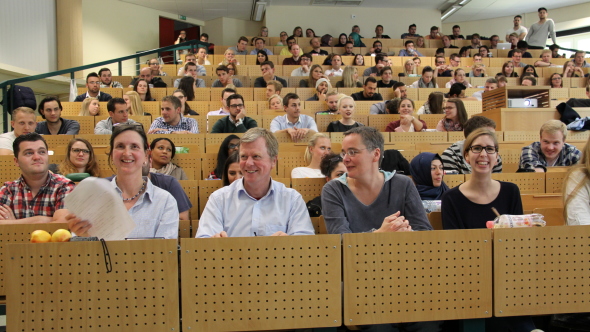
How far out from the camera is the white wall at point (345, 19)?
1306cm

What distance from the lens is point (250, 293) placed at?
1.66 meters

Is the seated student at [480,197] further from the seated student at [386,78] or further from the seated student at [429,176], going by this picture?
the seated student at [386,78]

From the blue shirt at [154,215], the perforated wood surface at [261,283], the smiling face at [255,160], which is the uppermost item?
the smiling face at [255,160]

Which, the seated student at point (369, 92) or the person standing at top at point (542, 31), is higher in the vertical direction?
the person standing at top at point (542, 31)

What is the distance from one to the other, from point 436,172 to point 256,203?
153 centimetres

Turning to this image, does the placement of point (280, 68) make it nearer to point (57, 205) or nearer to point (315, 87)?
point (315, 87)

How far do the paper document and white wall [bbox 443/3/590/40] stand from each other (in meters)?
15.4

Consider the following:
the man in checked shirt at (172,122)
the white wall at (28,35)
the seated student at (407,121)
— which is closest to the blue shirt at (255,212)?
the man in checked shirt at (172,122)

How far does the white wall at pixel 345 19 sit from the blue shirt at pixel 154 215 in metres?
11.4

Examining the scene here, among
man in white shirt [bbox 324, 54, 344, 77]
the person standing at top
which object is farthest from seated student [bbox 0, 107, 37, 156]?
the person standing at top

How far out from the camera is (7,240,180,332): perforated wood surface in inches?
62.1

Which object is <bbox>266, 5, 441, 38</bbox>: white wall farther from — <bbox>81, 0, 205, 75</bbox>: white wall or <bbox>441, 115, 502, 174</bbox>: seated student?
<bbox>441, 115, 502, 174</bbox>: seated student

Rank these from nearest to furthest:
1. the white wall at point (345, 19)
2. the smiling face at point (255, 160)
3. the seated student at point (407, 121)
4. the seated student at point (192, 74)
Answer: the smiling face at point (255, 160) < the seated student at point (407, 121) < the seated student at point (192, 74) < the white wall at point (345, 19)

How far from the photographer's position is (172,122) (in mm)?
5160
